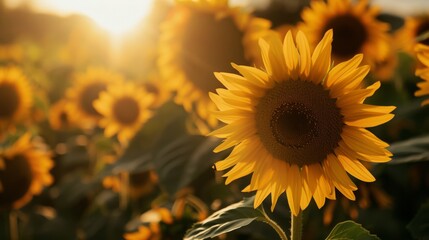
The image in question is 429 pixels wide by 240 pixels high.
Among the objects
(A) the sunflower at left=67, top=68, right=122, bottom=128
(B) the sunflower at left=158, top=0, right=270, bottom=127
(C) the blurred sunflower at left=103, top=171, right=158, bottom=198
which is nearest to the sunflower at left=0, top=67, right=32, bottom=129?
(A) the sunflower at left=67, top=68, right=122, bottom=128

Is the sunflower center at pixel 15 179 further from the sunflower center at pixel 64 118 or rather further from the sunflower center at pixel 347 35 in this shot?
the sunflower center at pixel 64 118

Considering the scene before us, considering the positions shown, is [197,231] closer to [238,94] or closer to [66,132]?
[238,94]

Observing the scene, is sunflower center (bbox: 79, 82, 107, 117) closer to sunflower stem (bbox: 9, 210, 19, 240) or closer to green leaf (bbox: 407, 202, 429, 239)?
sunflower stem (bbox: 9, 210, 19, 240)

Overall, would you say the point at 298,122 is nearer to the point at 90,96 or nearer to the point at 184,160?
the point at 184,160

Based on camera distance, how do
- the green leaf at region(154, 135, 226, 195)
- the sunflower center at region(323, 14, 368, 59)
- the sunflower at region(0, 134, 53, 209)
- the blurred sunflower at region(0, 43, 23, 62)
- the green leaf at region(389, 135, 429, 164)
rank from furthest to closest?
the blurred sunflower at region(0, 43, 23, 62) < the sunflower center at region(323, 14, 368, 59) < the sunflower at region(0, 134, 53, 209) < the green leaf at region(154, 135, 226, 195) < the green leaf at region(389, 135, 429, 164)

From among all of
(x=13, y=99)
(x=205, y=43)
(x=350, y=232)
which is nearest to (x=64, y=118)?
(x=13, y=99)
